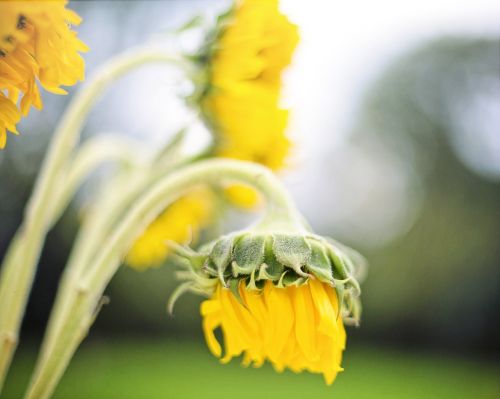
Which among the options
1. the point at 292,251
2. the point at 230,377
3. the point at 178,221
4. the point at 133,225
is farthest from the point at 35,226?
the point at 230,377

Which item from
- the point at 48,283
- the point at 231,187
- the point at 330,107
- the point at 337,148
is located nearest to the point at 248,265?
the point at 231,187

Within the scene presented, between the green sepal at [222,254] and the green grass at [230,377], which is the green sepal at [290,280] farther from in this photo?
the green grass at [230,377]

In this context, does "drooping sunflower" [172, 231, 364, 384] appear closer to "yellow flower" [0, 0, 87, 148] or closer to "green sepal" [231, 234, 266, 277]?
"green sepal" [231, 234, 266, 277]

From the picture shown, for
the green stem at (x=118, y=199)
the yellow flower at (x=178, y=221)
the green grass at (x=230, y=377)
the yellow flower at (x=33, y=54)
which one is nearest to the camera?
the yellow flower at (x=33, y=54)

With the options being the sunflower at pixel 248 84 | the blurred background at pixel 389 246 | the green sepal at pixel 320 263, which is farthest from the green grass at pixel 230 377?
the green sepal at pixel 320 263

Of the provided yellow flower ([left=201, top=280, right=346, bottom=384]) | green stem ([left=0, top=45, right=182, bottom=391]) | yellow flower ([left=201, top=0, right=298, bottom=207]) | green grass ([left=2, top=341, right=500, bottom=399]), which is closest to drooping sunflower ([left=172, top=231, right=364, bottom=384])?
yellow flower ([left=201, top=280, right=346, bottom=384])

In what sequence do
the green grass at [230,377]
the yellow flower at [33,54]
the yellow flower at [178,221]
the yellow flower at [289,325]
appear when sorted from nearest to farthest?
the yellow flower at [33,54]
the yellow flower at [289,325]
the yellow flower at [178,221]
the green grass at [230,377]

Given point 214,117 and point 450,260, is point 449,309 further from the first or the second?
point 214,117
